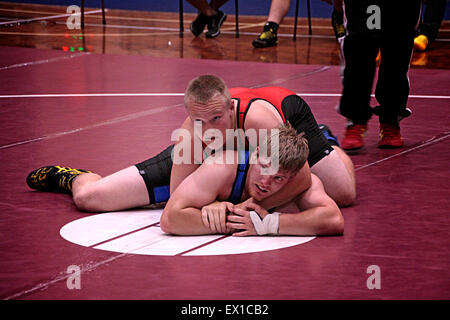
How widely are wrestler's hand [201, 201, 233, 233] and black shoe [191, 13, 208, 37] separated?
6.27 meters

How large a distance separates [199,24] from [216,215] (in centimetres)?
636

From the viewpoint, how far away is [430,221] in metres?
3.18

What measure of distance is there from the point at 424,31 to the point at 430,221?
16.9 feet

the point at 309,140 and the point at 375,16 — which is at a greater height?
the point at 375,16

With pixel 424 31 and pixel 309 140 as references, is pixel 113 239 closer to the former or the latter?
pixel 309 140

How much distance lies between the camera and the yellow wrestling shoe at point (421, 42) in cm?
773

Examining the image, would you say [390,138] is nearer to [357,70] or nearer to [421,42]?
[357,70]

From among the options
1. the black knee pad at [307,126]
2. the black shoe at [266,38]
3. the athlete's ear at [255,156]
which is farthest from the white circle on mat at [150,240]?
the black shoe at [266,38]

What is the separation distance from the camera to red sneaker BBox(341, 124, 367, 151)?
4359 millimetres

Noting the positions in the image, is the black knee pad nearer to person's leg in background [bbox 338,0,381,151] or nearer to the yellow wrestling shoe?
person's leg in background [bbox 338,0,381,151]

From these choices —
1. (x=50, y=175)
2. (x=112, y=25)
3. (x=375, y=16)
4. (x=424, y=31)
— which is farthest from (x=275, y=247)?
(x=112, y=25)

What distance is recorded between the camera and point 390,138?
4445 millimetres

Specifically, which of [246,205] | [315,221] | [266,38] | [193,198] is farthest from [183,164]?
[266,38]
